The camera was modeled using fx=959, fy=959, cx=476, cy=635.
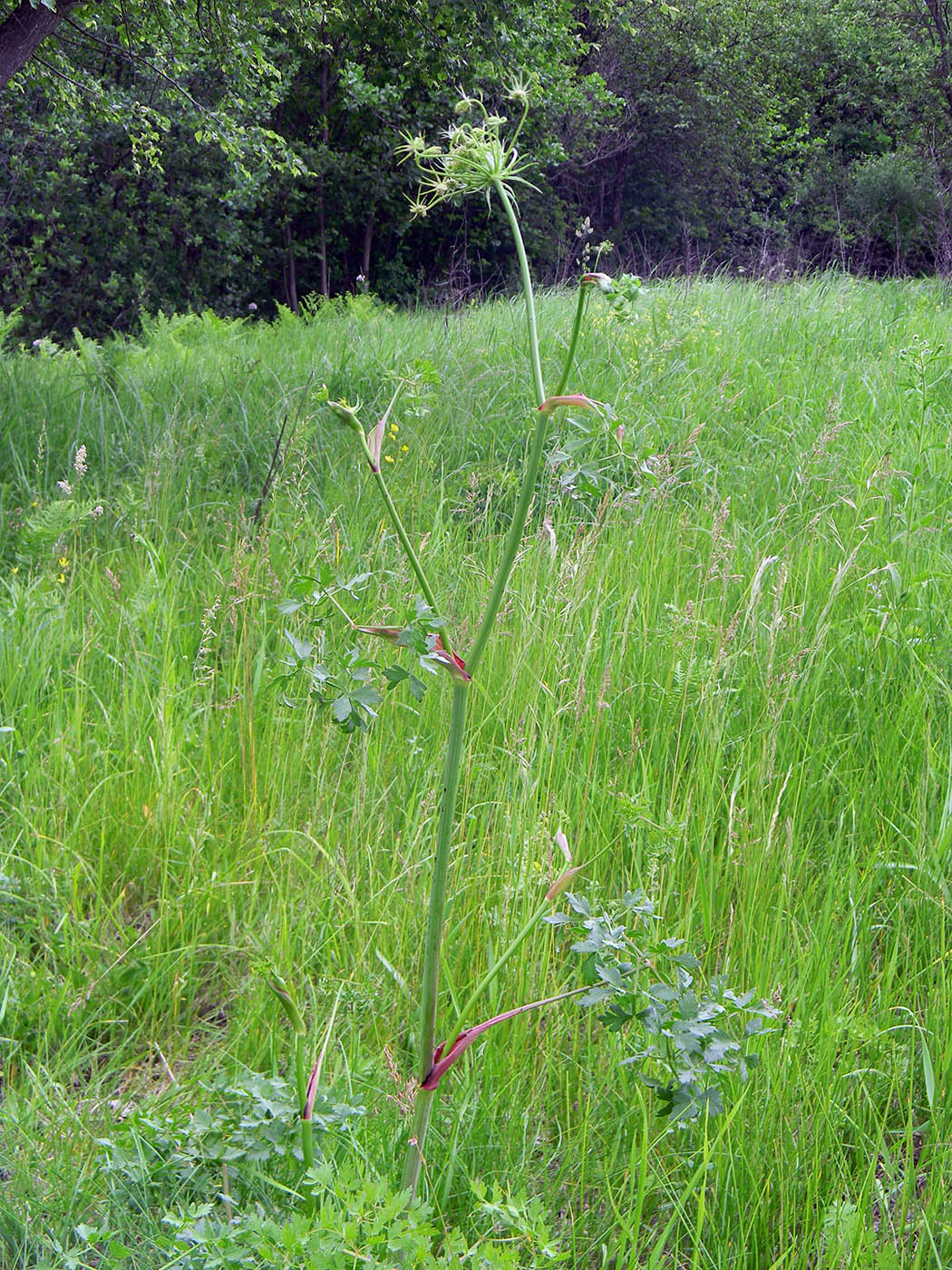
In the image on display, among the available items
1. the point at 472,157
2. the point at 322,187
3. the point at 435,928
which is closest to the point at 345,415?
the point at 472,157

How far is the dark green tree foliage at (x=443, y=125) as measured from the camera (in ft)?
30.9

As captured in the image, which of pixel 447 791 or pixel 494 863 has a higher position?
pixel 447 791

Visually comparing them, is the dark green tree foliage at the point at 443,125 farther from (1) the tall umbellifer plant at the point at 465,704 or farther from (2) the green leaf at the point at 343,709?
(2) the green leaf at the point at 343,709

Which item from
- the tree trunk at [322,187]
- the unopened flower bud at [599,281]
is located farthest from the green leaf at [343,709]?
the tree trunk at [322,187]

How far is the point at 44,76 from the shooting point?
20.8 ft

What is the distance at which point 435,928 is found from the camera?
3.12ft

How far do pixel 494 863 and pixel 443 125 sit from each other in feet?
46.8

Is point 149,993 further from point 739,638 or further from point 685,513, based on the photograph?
point 685,513

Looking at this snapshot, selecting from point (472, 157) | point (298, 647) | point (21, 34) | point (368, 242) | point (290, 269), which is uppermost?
point (368, 242)

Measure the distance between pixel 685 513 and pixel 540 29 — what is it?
7659mm

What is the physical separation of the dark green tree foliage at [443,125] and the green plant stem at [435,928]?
670 cm

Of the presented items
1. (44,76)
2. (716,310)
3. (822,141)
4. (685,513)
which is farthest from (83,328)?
(822,141)

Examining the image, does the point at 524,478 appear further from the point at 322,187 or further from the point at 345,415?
the point at 322,187

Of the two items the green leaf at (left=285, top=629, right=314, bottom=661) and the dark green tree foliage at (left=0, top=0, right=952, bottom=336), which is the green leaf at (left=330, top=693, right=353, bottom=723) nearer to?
the green leaf at (left=285, top=629, right=314, bottom=661)
